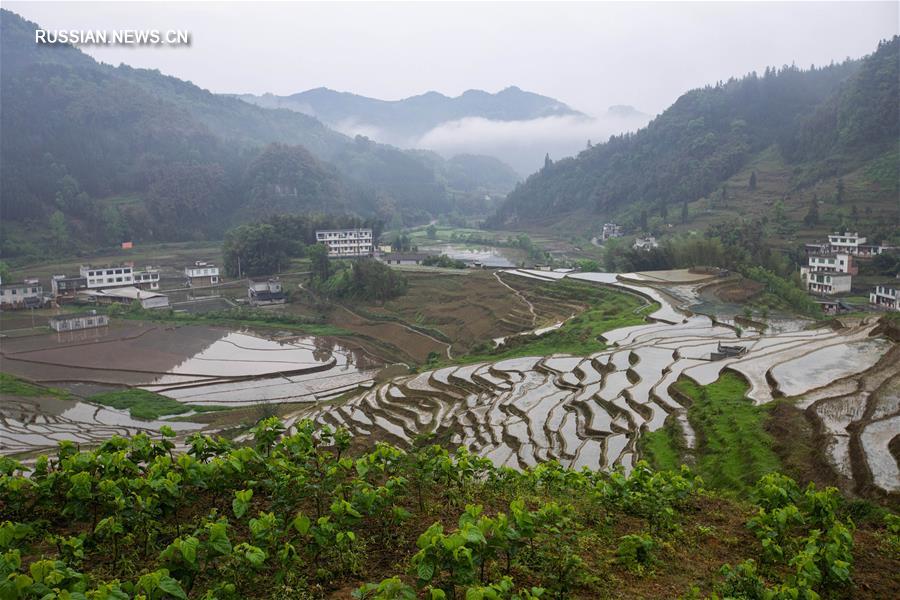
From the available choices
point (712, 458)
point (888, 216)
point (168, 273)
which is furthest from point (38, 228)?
point (888, 216)

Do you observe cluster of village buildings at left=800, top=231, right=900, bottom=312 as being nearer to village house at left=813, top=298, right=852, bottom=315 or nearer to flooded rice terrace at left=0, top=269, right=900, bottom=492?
village house at left=813, top=298, right=852, bottom=315

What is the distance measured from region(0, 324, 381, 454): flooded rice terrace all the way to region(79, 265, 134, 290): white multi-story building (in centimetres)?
1329

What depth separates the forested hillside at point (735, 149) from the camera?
6950cm

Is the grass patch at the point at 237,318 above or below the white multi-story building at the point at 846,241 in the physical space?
below

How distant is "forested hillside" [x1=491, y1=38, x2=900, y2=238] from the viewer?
69500 mm

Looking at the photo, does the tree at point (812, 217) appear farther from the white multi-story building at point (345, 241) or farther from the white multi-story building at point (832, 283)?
the white multi-story building at point (345, 241)

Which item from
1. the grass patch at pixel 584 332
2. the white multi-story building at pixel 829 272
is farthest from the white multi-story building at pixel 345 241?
the white multi-story building at pixel 829 272

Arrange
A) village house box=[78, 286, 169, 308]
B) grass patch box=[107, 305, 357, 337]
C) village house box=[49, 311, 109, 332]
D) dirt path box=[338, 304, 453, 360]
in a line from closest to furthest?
1. dirt path box=[338, 304, 453, 360]
2. village house box=[49, 311, 109, 332]
3. grass patch box=[107, 305, 357, 337]
4. village house box=[78, 286, 169, 308]

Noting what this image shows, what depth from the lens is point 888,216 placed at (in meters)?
53.6

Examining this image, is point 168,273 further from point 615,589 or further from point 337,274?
point 615,589

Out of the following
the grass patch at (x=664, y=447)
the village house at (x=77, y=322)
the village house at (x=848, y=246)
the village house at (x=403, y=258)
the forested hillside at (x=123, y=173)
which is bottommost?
the village house at (x=77, y=322)

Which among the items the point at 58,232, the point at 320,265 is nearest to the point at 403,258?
the point at 320,265

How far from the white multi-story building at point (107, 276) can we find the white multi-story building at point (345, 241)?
64.5 ft

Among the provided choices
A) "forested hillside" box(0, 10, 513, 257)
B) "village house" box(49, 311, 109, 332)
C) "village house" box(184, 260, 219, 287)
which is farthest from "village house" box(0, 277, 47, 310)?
"forested hillside" box(0, 10, 513, 257)
